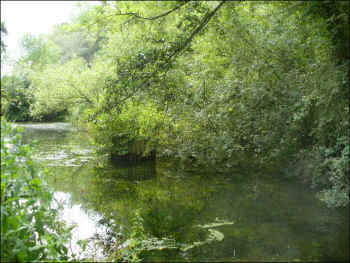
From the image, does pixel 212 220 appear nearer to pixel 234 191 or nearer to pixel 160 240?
pixel 160 240

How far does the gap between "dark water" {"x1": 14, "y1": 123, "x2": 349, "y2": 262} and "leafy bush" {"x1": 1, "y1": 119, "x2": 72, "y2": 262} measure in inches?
28.1

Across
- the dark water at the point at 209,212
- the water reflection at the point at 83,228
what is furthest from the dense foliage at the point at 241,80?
the water reflection at the point at 83,228

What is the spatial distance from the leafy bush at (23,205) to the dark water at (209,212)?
0.71 m

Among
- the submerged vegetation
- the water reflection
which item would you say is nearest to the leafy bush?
the submerged vegetation

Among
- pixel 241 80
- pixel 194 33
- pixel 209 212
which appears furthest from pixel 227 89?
pixel 209 212

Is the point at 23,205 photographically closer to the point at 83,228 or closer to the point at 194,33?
the point at 83,228

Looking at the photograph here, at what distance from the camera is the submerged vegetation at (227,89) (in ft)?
19.5

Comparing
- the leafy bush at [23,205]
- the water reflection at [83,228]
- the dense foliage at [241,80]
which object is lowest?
the water reflection at [83,228]

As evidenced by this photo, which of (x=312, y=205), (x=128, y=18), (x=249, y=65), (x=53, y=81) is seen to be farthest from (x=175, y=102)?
(x=53, y=81)

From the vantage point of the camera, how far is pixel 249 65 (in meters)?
8.31

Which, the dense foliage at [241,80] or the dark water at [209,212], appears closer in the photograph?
the dark water at [209,212]

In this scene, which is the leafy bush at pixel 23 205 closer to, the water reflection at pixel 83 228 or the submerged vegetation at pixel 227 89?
the submerged vegetation at pixel 227 89

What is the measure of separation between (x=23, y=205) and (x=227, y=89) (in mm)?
5728

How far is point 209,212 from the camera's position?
25.5ft
